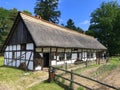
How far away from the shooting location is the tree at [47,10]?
236 feet

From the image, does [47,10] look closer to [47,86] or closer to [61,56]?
[61,56]

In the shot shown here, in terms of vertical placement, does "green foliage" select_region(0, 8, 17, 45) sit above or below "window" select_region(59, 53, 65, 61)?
above

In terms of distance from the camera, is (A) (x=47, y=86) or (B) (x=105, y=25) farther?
(B) (x=105, y=25)

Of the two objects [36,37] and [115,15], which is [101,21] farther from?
[36,37]

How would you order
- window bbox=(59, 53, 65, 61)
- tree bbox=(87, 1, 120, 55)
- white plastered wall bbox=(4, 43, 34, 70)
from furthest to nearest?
tree bbox=(87, 1, 120, 55) < window bbox=(59, 53, 65, 61) < white plastered wall bbox=(4, 43, 34, 70)

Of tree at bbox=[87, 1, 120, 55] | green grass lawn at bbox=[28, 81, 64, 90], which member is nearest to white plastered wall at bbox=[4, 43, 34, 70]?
green grass lawn at bbox=[28, 81, 64, 90]

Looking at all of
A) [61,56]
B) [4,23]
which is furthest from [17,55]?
[4,23]

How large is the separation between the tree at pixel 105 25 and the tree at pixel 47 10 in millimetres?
15573

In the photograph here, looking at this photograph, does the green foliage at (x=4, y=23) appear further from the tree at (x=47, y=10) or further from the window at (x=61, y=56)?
the window at (x=61, y=56)

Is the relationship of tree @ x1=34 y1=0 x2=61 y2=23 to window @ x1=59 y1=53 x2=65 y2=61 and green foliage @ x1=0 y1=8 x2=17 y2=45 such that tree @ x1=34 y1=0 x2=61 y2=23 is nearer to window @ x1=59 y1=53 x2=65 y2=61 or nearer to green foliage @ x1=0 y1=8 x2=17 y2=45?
green foliage @ x1=0 y1=8 x2=17 y2=45

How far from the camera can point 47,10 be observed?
237 ft

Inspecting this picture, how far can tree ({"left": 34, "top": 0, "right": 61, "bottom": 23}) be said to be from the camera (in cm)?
7181

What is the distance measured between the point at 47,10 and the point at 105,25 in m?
24.5

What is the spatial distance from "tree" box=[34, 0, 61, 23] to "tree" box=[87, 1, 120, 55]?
15.6 meters
